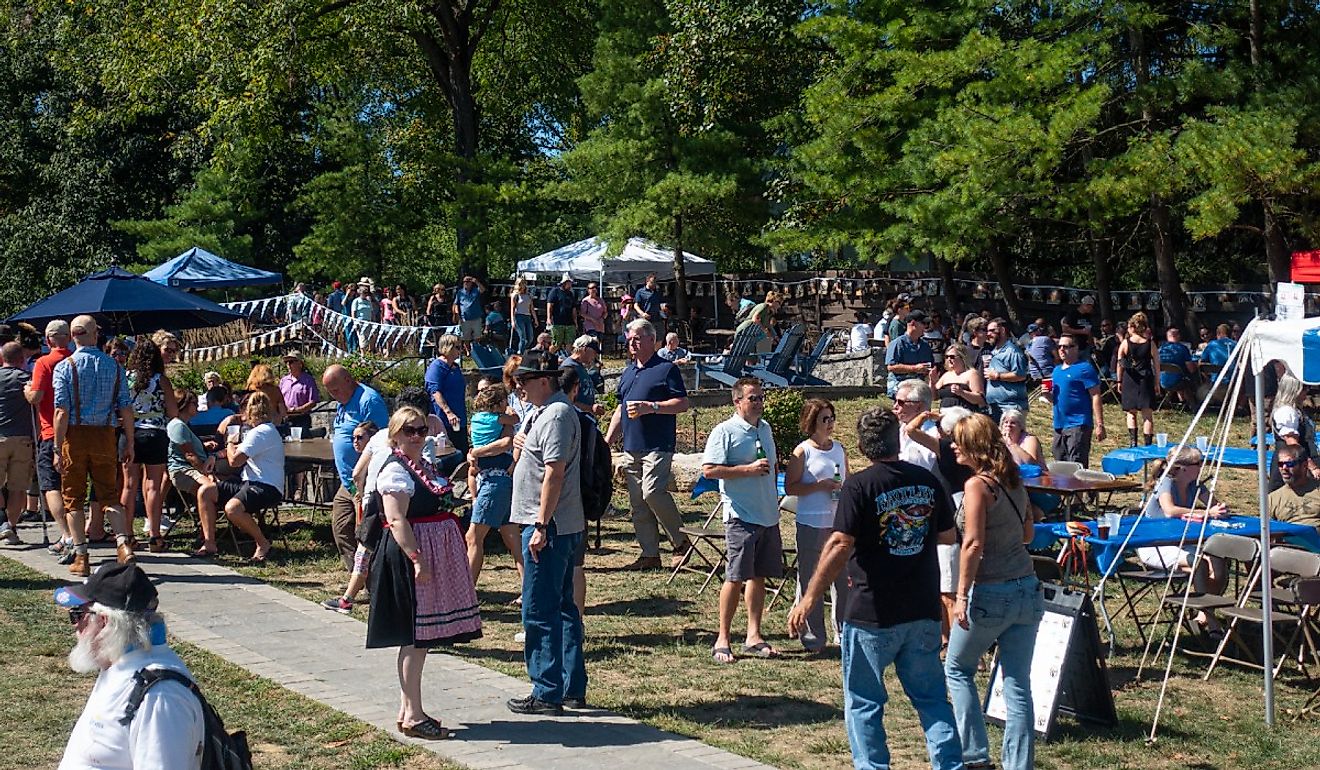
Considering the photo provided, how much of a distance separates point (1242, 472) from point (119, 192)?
3197 centimetres

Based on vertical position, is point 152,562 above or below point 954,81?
below

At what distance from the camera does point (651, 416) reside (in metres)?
10.4

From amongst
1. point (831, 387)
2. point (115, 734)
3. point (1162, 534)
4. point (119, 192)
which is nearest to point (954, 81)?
point (831, 387)

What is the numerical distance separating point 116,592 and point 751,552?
15.6 ft

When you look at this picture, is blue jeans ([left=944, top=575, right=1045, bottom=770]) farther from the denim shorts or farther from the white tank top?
the denim shorts

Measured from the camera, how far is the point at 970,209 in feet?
71.1

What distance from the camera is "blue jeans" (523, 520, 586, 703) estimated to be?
709 centimetres

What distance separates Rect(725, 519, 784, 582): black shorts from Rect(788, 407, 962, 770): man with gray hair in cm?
242

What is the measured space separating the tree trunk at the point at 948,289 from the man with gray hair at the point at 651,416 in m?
17.4

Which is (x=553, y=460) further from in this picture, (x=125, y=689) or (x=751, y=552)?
(x=125, y=689)

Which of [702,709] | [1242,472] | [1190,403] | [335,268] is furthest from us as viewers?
[335,268]

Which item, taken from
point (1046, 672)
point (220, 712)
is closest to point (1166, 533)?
point (1046, 672)

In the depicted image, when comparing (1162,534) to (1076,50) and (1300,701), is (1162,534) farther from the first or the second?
(1076,50)

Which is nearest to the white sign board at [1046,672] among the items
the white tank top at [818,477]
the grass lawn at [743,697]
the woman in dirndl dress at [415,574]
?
the grass lawn at [743,697]
